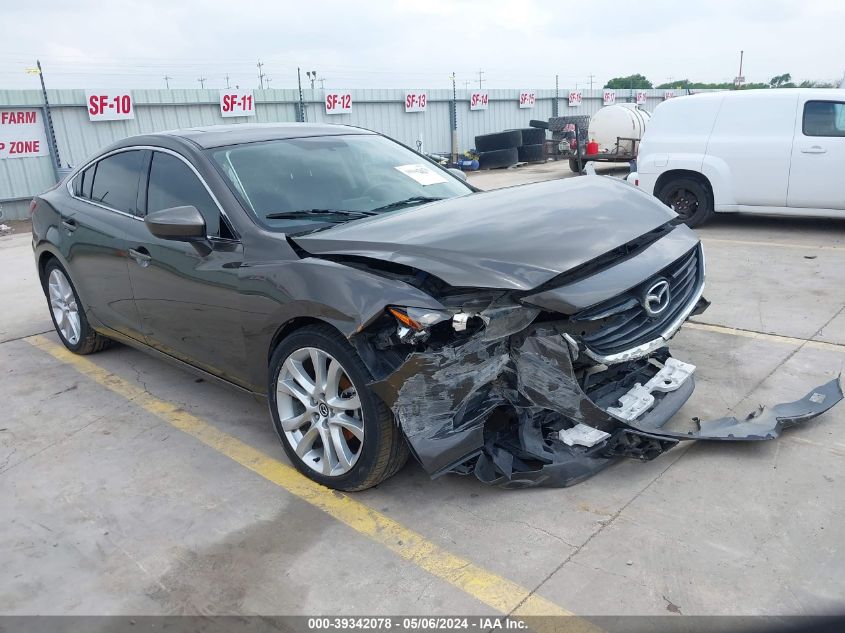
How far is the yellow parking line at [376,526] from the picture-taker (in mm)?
2502

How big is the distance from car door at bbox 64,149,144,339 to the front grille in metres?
2.82

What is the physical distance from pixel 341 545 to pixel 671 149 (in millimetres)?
7829

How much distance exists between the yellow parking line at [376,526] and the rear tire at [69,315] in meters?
0.89

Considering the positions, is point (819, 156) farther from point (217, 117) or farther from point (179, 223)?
point (217, 117)

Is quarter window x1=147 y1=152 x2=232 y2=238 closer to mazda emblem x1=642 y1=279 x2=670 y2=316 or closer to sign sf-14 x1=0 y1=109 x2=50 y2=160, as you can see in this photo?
mazda emblem x1=642 y1=279 x2=670 y2=316

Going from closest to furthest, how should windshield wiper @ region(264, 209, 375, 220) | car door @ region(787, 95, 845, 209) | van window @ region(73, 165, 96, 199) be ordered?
windshield wiper @ region(264, 209, 375, 220), van window @ region(73, 165, 96, 199), car door @ region(787, 95, 845, 209)

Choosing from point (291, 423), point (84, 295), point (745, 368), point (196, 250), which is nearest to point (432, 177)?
point (196, 250)

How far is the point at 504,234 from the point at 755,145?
22.0 feet

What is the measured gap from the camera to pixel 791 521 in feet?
9.17

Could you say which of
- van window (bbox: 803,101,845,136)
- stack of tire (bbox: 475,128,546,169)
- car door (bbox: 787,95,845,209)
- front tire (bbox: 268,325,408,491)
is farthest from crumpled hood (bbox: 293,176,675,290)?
stack of tire (bbox: 475,128,546,169)

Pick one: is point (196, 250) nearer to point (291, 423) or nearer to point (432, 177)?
point (291, 423)

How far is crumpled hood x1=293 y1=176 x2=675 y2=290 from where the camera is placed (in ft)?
9.48

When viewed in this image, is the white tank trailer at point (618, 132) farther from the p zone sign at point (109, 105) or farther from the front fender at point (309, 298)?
the front fender at point (309, 298)

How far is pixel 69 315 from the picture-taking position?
213 inches
